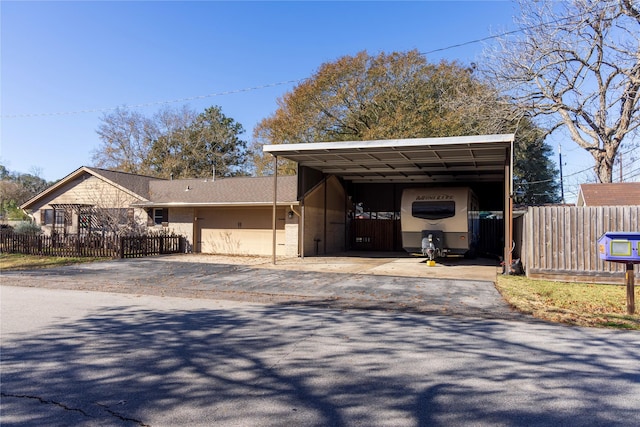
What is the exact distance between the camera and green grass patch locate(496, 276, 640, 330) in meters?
7.59

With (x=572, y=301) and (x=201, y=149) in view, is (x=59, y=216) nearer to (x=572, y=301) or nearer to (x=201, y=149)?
(x=201, y=149)

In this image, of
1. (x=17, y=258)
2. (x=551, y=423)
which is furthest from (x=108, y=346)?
(x=17, y=258)

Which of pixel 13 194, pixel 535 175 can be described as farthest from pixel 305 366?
pixel 13 194

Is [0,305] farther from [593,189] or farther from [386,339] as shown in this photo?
[593,189]

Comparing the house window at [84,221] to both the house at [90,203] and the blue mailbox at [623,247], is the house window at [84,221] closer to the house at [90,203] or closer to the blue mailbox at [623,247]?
the house at [90,203]

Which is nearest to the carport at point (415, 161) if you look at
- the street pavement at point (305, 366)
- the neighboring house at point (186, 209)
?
the neighboring house at point (186, 209)

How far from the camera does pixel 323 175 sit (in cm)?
2202

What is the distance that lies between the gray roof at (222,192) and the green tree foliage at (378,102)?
998 cm

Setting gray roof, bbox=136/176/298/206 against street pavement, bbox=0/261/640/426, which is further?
gray roof, bbox=136/176/298/206

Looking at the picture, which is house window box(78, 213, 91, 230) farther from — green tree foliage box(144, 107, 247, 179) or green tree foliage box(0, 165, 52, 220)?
green tree foliage box(144, 107, 247, 179)

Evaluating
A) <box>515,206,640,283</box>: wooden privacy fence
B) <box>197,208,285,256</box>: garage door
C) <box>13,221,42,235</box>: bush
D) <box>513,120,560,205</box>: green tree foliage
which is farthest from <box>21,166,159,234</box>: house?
<box>513,120,560,205</box>: green tree foliage

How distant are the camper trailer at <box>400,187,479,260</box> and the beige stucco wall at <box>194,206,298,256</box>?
554cm

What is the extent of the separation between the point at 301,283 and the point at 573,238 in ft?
25.7

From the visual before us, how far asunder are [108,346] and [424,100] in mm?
27694
